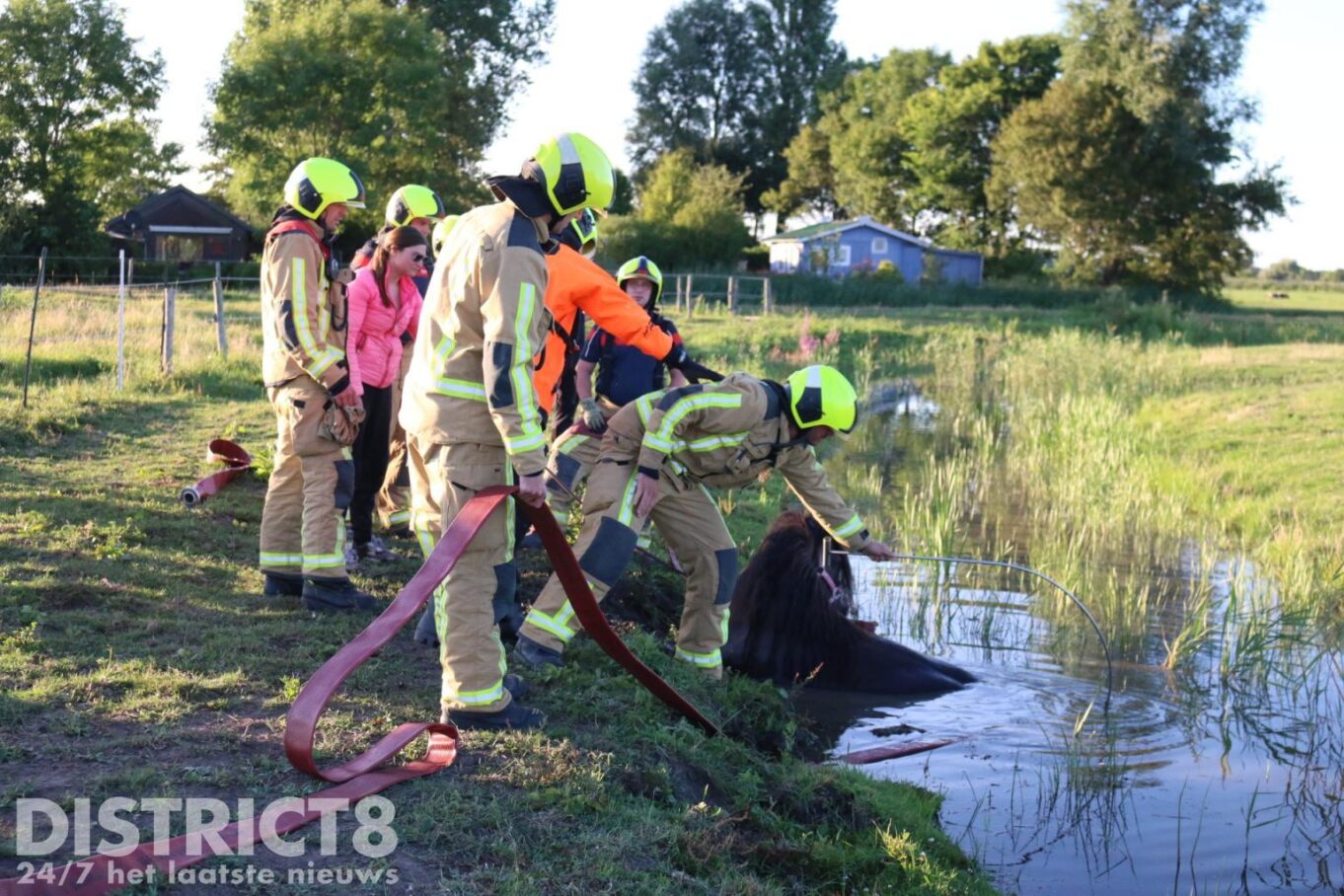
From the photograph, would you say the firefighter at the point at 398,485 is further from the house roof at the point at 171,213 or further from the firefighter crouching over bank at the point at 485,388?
the house roof at the point at 171,213

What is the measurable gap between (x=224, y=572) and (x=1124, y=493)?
833 centimetres

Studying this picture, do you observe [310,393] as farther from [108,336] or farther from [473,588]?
[108,336]

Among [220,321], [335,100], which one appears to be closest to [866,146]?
[335,100]

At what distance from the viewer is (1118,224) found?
51.2 metres

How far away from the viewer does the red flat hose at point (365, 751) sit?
3211 millimetres

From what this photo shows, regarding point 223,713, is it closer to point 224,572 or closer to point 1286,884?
point 224,572

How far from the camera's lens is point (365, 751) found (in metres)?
4.36

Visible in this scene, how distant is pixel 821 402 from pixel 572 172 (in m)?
1.81

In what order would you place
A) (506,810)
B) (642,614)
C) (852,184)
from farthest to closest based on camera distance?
1. (852,184)
2. (642,614)
3. (506,810)

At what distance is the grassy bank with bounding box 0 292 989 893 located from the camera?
385cm

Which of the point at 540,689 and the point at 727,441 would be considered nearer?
the point at 540,689

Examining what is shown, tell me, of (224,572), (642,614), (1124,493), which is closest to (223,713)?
(224,572)

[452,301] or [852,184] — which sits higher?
[852,184]

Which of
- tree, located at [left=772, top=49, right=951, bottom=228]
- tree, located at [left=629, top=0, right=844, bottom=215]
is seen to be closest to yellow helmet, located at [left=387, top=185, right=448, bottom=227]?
tree, located at [left=772, top=49, right=951, bottom=228]
